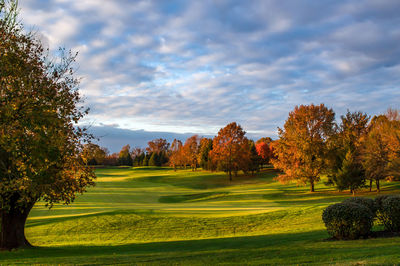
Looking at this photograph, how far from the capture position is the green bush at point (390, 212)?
1251 cm

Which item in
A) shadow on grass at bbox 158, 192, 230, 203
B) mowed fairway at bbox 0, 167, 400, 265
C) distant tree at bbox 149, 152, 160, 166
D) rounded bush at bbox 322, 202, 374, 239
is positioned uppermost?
distant tree at bbox 149, 152, 160, 166

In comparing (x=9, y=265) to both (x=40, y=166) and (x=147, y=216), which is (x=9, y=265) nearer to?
(x=40, y=166)

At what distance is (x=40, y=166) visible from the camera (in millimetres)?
11305

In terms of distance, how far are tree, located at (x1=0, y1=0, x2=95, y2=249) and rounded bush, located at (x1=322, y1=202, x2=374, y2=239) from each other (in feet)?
34.0

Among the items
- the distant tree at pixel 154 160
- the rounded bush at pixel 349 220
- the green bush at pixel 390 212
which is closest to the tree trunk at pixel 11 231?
the rounded bush at pixel 349 220

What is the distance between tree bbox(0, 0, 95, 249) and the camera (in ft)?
35.3

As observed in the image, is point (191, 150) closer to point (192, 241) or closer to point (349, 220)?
point (192, 241)

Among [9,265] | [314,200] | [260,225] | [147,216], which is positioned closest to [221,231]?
[260,225]

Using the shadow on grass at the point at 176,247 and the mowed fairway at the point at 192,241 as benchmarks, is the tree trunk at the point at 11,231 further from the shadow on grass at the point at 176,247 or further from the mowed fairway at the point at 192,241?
the mowed fairway at the point at 192,241

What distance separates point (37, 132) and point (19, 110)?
36.0 inches

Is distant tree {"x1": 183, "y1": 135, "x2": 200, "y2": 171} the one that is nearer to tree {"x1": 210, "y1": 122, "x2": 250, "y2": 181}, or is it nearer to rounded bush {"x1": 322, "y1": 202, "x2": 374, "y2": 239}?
tree {"x1": 210, "y1": 122, "x2": 250, "y2": 181}

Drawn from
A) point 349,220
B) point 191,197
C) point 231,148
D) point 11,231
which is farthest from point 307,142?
point 11,231

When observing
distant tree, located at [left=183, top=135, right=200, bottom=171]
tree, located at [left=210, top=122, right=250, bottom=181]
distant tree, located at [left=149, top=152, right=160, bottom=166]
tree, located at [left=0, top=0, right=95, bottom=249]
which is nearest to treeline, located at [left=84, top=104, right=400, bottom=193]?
tree, located at [left=210, top=122, right=250, bottom=181]

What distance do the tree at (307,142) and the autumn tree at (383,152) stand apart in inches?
225
